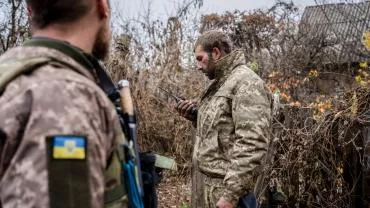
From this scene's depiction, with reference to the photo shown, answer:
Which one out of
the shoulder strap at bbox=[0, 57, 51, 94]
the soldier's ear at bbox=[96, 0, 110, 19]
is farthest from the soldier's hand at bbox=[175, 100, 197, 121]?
the shoulder strap at bbox=[0, 57, 51, 94]

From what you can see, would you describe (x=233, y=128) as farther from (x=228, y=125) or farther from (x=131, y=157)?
(x=131, y=157)

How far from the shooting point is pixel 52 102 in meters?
1.41

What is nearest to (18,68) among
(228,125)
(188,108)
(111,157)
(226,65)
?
(111,157)

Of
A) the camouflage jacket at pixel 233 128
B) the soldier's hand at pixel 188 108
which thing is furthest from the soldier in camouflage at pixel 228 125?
the soldier's hand at pixel 188 108

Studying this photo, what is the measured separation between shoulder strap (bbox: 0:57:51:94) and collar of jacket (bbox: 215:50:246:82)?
8.66ft

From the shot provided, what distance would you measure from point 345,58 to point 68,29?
13.4 meters

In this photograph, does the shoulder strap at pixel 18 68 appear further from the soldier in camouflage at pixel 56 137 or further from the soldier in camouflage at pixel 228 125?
the soldier in camouflage at pixel 228 125

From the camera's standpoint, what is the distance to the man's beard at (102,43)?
1.77 meters

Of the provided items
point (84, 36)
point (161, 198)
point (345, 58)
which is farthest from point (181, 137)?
point (84, 36)

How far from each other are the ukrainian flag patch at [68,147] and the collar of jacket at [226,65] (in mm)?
2763

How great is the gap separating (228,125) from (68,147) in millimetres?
2583

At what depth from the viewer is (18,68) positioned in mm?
1519

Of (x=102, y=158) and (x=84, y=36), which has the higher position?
(x=84, y=36)

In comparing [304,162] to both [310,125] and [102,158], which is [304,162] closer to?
[310,125]
